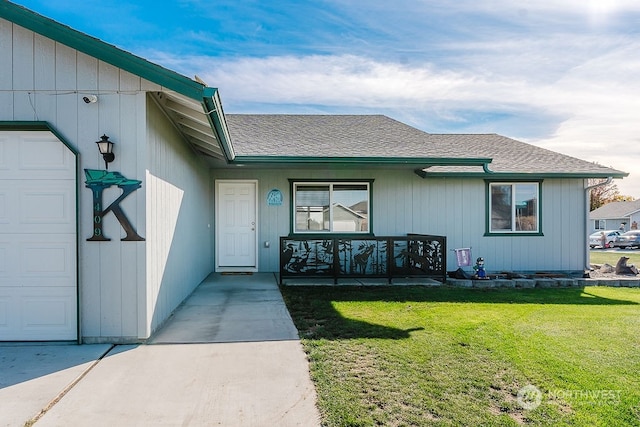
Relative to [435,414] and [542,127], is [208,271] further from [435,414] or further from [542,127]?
[542,127]

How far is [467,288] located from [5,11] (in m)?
8.01

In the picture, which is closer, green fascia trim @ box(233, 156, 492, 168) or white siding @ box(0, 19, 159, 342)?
white siding @ box(0, 19, 159, 342)

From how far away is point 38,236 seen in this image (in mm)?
4066

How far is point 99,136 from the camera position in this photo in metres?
3.99

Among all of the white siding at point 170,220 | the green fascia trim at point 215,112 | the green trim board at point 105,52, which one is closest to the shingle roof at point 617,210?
the white siding at point 170,220

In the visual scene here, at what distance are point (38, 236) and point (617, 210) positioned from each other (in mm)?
48782

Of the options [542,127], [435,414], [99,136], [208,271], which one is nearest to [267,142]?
[208,271]

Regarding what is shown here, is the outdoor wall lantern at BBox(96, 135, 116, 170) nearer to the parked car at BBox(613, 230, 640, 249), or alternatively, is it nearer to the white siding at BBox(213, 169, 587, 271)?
the white siding at BBox(213, 169, 587, 271)

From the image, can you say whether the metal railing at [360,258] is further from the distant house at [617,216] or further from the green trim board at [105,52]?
the distant house at [617,216]

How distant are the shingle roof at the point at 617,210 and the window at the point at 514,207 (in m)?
37.8

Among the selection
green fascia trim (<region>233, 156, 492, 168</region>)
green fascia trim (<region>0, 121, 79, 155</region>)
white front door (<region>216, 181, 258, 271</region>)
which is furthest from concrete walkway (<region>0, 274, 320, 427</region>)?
white front door (<region>216, 181, 258, 271</region>)

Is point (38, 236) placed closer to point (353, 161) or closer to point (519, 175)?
point (353, 161)

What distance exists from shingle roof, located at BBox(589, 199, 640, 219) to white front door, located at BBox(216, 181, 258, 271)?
1686 inches

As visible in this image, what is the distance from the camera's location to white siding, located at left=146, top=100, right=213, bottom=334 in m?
4.31
